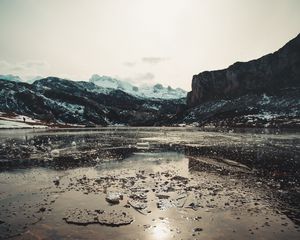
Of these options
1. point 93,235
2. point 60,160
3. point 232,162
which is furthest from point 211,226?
point 60,160

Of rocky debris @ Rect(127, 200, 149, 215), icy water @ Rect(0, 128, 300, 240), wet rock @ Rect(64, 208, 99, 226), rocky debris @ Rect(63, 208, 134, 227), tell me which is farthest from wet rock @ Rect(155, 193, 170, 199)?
wet rock @ Rect(64, 208, 99, 226)

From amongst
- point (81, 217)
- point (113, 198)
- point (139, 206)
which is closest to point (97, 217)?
point (81, 217)

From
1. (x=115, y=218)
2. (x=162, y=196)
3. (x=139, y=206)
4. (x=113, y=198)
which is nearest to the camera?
(x=115, y=218)

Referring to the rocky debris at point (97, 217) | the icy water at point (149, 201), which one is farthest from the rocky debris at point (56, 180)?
the rocky debris at point (97, 217)

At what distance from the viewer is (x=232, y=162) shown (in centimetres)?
4153

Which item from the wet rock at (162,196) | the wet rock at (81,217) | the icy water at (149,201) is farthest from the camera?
the wet rock at (162,196)

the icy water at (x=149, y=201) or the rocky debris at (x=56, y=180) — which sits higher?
the rocky debris at (x=56, y=180)

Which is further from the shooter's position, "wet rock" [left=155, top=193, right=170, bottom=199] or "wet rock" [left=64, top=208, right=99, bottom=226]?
"wet rock" [left=155, top=193, right=170, bottom=199]

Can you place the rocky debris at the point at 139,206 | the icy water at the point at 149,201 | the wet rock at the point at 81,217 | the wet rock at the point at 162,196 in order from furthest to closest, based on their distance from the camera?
the wet rock at the point at 162,196 → the rocky debris at the point at 139,206 → the wet rock at the point at 81,217 → the icy water at the point at 149,201

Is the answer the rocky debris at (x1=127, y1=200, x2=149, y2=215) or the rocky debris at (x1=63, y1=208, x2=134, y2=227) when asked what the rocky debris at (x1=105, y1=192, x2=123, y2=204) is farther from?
the rocky debris at (x1=63, y1=208, x2=134, y2=227)

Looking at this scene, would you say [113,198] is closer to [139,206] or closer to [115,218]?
[139,206]

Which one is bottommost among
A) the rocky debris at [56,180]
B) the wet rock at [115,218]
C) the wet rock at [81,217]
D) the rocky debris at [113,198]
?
the wet rock at [115,218]

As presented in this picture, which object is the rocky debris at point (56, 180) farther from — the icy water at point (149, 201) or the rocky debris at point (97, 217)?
the rocky debris at point (97, 217)

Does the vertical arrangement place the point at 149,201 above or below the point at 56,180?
below
